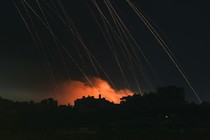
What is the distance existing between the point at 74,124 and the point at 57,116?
12.5 ft

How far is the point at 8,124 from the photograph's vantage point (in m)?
74.9

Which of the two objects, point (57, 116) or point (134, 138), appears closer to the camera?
point (134, 138)

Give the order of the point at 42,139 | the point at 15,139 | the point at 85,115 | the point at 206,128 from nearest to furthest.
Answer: the point at 15,139, the point at 42,139, the point at 206,128, the point at 85,115

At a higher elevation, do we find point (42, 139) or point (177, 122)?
point (177, 122)

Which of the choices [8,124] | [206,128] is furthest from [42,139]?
[206,128]

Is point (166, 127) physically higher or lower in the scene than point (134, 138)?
higher

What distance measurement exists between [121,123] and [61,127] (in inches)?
506

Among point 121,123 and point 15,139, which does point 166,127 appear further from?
point 15,139

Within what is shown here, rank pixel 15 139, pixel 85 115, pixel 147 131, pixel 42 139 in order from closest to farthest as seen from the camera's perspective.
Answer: pixel 15 139 < pixel 42 139 < pixel 147 131 < pixel 85 115

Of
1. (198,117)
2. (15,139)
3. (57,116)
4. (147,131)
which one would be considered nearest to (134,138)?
(147,131)

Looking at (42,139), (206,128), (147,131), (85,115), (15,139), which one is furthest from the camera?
(85,115)

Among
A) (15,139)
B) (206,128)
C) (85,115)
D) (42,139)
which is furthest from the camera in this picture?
(85,115)

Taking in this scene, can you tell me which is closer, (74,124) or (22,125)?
(22,125)

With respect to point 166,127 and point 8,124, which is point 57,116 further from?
point 166,127
